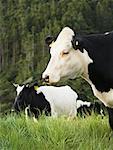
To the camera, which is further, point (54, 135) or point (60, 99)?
point (60, 99)

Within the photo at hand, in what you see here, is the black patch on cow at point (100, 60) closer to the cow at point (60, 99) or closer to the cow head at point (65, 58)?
the cow head at point (65, 58)

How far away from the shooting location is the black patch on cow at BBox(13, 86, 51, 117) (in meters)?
13.7

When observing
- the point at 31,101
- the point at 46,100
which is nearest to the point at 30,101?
the point at 31,101

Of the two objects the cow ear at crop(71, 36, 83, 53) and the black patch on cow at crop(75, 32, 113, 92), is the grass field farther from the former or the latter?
the cow ear at crop(71, 36, 83, 53)

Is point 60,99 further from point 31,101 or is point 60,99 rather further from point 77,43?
point 77,43

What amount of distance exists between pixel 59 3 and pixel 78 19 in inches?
221

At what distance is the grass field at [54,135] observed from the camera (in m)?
5.45

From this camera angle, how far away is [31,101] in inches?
555

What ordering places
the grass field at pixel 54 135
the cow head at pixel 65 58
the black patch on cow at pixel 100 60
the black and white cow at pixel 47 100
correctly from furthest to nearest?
the black and white cow at pixel 47 100, the black patch on cow at pixel 100 60, the cow head at pixel 65 58, the grass field at pixel 54 135

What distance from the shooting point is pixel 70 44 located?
20.6 ft

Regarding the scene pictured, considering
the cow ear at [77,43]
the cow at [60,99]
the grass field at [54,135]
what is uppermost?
the cow ear at [77,43]

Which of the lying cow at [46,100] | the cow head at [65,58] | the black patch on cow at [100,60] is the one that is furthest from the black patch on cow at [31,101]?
the cow head at [65,58]

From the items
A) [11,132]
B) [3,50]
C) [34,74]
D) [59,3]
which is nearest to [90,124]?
[11,132]

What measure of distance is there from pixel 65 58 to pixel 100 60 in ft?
1.49
